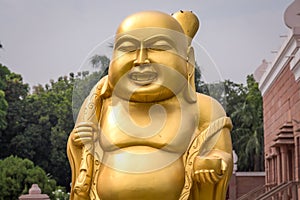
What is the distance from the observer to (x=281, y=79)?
1185cm

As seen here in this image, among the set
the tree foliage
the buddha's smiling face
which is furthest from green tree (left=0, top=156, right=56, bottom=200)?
the buddha's smiling face

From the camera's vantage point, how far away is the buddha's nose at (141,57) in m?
3.23

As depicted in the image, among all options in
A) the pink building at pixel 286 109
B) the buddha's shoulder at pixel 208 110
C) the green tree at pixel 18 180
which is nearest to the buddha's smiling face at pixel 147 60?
the buddha's shoulder at pixel 208 110

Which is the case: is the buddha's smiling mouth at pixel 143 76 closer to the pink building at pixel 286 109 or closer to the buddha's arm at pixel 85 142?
the buddha's arm at pixel 85 142

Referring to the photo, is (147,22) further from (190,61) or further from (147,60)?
(190,61)

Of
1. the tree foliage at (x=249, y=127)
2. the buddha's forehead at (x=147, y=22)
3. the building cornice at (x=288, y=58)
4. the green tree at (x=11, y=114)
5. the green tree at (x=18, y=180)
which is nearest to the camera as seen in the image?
the buddha's forehead at (x=147, y=22)

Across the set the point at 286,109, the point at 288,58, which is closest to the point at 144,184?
the point at 288,58

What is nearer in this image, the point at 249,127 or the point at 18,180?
the point at 18,180

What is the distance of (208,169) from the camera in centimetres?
325

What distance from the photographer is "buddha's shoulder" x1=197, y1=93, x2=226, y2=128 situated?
3520 mm

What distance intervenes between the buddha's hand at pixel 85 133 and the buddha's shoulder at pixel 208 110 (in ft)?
2.14

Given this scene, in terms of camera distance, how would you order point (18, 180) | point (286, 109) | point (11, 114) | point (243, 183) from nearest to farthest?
1. point (286, 109)
2. point (18, 180)
3. point (243, 183)
4. point (11, 114)

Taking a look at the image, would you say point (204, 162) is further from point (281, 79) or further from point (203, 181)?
point (281, 79)

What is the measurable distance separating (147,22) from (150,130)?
63cm
